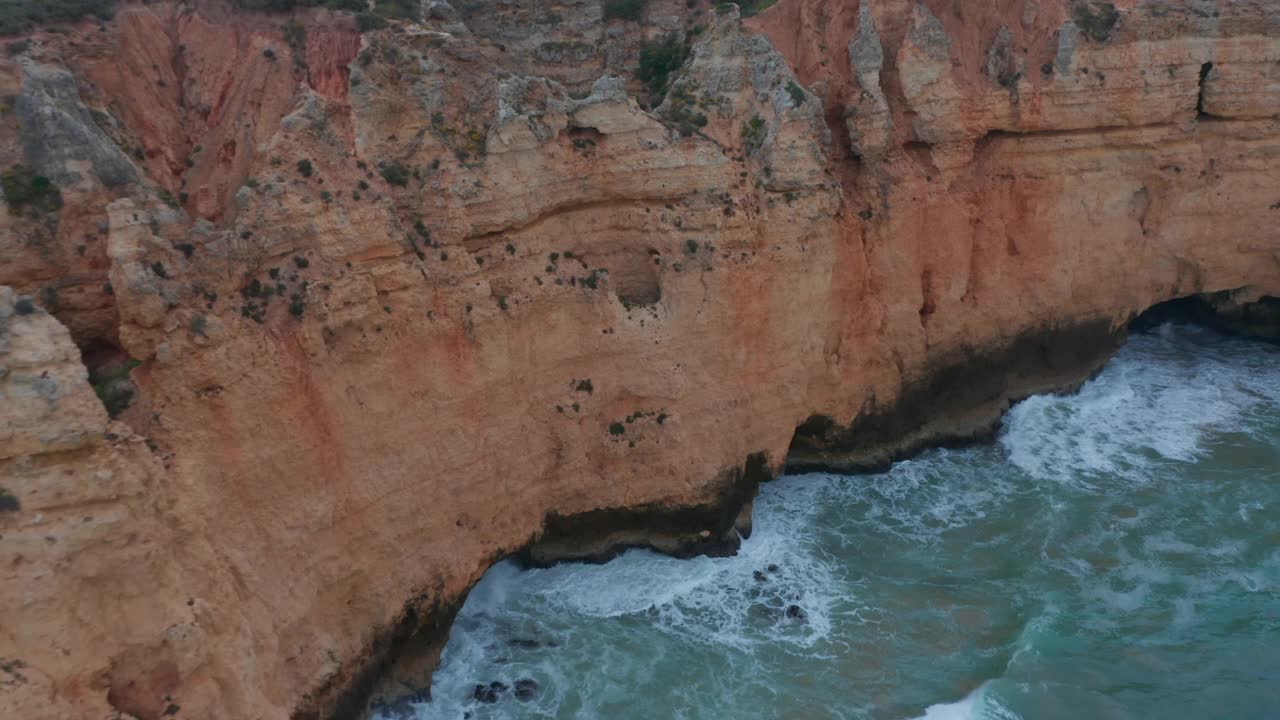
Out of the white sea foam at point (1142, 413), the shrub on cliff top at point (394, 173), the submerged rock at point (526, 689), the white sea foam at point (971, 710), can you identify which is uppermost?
the shrub on cliff top at point (394, 173)

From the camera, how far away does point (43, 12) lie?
52.3ft

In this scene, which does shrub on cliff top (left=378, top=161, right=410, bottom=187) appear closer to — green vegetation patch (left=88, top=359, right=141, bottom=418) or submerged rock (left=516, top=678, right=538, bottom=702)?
green vegetation patch (left=88, top=359, right=141, bottom=418)

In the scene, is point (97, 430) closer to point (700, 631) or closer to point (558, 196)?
point (558, 196)

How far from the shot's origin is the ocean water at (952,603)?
1667cm

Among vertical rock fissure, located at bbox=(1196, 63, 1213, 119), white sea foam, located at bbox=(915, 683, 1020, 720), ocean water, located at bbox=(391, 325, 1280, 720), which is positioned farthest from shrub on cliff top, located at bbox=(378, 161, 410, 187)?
vertical rock fissure, located at bbox=(1196, 63, 1213, 119)

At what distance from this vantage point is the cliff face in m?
13.2

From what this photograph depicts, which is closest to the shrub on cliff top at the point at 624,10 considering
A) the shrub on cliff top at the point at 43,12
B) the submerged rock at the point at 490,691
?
the shrub on cliff top at the point at 43,12

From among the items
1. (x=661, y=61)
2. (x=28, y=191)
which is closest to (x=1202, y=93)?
(x=661, y=61)

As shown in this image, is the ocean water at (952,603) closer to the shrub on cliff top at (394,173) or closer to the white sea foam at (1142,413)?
the white sea foam at (1142,413)

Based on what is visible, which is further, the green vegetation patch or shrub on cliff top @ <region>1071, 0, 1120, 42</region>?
shrub on cliff top @ <region>1071, 0, 1120, 42</region>

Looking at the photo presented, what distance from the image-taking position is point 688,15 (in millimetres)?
23234

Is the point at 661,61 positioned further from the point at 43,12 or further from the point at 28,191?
the point at 28,191

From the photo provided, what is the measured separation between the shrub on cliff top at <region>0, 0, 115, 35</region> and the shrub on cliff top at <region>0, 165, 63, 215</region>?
3443 mm

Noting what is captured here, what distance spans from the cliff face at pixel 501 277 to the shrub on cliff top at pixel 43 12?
1.76ft
